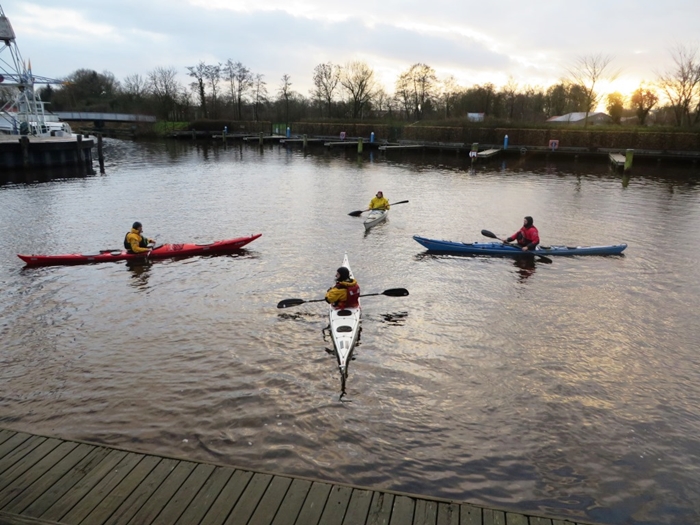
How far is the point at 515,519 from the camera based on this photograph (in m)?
5.83

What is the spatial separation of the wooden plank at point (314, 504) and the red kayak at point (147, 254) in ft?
45.6

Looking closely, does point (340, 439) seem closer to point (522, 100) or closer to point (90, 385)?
point (90, 385)

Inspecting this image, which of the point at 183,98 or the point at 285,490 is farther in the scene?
the point at 183,98

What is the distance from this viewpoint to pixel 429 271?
1758cm

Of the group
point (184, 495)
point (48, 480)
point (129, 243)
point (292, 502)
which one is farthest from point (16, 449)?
point (129, 243)

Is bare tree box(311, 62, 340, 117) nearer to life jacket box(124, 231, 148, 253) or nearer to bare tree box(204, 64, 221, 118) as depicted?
bare tree box(204, 64, 221, 118)

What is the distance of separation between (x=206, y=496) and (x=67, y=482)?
190 centimetres

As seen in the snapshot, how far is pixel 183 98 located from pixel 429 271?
323ft

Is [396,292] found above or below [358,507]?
above

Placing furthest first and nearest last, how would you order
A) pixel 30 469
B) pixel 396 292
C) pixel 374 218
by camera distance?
A: pixel 374 218 → pixel 396 292 → pixel 30 469

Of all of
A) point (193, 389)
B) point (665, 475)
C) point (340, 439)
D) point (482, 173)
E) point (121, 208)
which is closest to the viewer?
point (665, 475)

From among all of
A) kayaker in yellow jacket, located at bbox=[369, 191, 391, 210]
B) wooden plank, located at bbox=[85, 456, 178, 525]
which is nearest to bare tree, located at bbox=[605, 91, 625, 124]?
kayaker in yellow jacket, located at bbox=[369, 191, 391, 210]

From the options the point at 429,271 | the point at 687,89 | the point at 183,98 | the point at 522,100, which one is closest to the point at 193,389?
the point at 429,271

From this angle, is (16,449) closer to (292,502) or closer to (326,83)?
(292,502)
